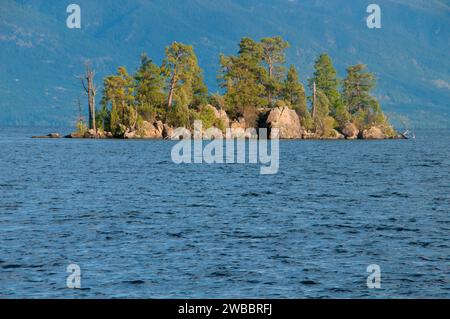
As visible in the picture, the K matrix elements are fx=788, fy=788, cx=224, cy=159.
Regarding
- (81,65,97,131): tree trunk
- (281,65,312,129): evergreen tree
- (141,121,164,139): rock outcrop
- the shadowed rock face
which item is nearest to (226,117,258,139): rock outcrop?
the shadowed rock face

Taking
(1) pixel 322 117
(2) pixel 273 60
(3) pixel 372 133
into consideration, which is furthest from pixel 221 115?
(3) pixel 372 133

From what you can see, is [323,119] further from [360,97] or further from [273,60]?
[273,60]

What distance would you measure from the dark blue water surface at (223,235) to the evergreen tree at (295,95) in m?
93.0

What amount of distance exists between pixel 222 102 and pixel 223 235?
126 metres

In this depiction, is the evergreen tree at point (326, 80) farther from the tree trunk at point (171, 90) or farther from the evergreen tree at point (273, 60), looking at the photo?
the tree trunk at point (171, 90)

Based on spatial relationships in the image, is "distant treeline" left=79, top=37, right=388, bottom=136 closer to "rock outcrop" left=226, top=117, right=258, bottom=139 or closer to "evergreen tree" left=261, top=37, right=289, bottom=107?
"evergreen tree" left=261, top=37, right=289, bottom=107

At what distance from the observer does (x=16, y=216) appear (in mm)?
46406

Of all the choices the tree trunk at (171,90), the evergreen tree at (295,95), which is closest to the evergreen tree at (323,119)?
the evergreen tree at (295,95)

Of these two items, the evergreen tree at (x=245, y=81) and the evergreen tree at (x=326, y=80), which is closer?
the evergreen tree at (x=245, y=81)

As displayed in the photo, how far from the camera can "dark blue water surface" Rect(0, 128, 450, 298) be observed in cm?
2972

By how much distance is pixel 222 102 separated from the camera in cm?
16525

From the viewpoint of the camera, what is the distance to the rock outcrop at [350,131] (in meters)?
182
